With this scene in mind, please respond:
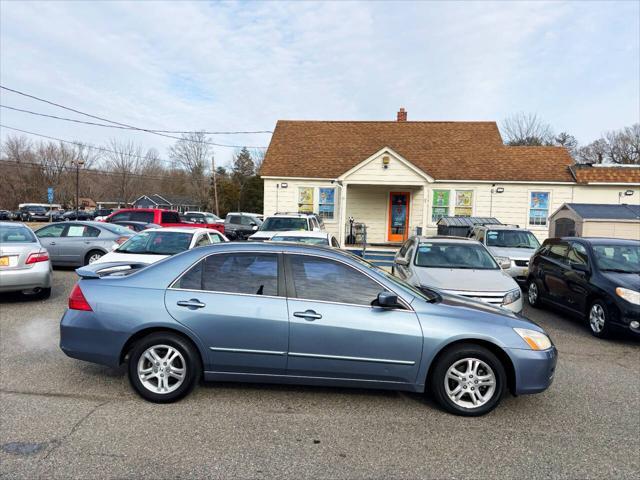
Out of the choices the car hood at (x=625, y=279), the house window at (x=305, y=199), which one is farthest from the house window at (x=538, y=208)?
the car hood at (x=625, y=279)

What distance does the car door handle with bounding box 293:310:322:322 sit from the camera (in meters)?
3.78

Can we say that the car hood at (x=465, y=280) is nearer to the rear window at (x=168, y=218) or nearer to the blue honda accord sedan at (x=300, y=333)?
Result: the blue honda accord sedan at (x=300, y=333)

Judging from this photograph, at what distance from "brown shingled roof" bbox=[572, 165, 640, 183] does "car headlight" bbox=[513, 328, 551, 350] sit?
1578 cm

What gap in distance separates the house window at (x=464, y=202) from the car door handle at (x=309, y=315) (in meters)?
15.0

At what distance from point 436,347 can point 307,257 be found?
1435mm

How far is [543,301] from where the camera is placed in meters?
8.61

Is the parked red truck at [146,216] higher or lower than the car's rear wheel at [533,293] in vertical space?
higher

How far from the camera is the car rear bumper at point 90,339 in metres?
3.93

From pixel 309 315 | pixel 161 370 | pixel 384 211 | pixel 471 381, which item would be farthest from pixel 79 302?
pixel 384 211

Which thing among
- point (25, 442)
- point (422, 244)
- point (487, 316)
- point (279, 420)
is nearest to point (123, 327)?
point (25, 442)

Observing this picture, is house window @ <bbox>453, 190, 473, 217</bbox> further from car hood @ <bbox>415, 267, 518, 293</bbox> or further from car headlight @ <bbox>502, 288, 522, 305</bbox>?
car headlight @ <bbox>502, 288, 522, 305</bbox>

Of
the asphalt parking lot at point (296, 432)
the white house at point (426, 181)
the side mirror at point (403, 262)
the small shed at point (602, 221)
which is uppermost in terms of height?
the white house at point (426, 181)

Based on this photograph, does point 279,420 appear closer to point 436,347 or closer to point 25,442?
point 436,347

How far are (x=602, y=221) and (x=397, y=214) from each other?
7.93 metres
